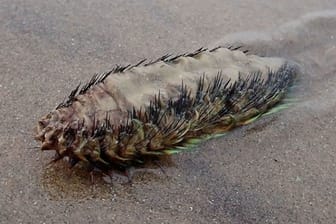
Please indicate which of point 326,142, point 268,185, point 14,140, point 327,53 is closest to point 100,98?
point 14,140

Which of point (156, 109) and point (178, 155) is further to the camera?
point (178, 155)

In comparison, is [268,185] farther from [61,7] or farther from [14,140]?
[61,7]

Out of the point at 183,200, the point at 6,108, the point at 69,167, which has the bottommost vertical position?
the point at 183,200

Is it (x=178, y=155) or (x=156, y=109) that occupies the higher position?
(x=156, y=109)

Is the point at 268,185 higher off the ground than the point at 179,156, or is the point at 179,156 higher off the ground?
the point at 179,156
